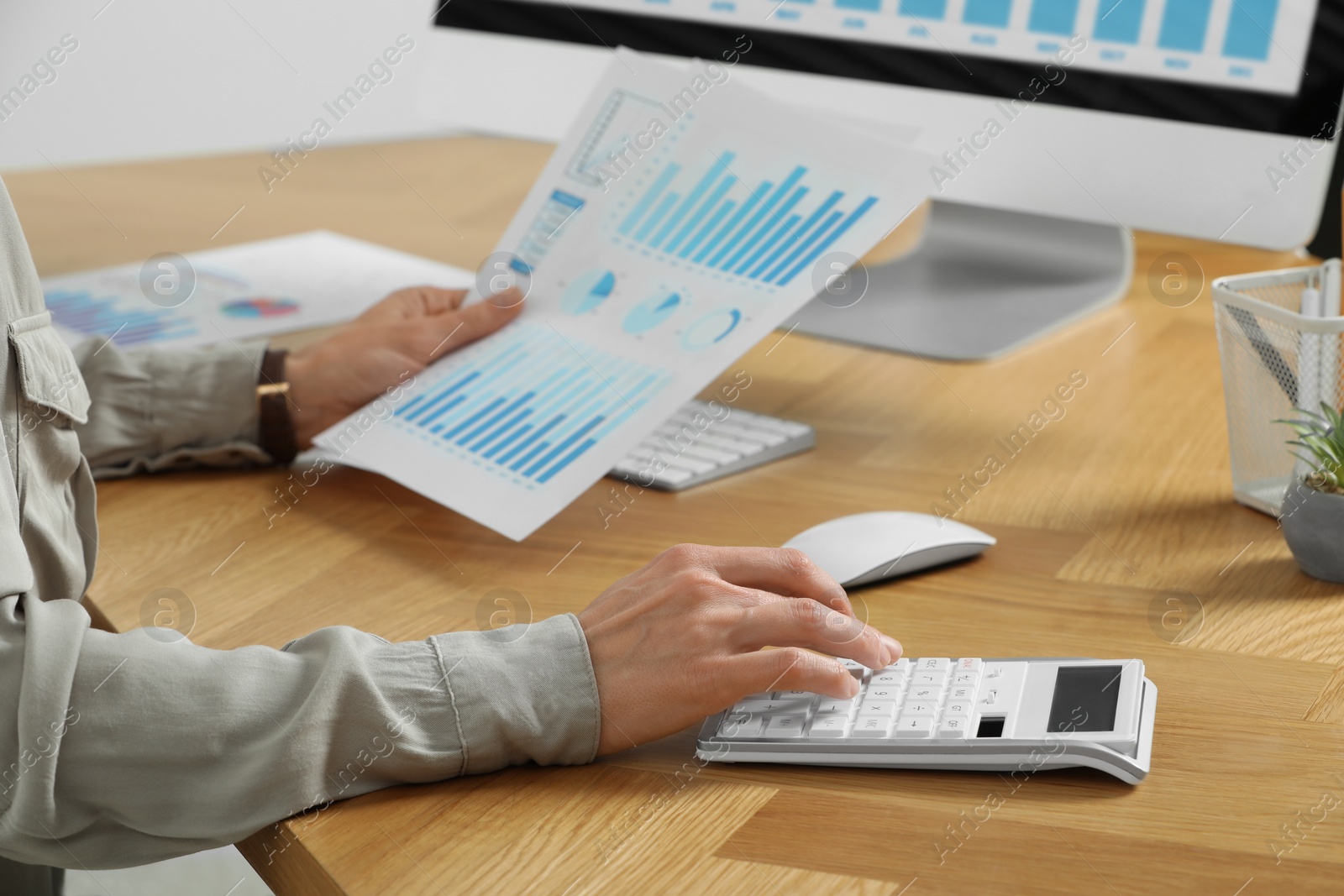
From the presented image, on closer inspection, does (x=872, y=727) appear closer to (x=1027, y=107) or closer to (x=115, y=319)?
(x=1027, y=107)

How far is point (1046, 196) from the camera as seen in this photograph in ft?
3.17

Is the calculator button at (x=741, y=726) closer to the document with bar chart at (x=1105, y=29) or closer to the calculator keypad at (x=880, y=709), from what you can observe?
the calculator keypad at (x=880, y=709)

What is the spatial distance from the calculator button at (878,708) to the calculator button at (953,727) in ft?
0.07

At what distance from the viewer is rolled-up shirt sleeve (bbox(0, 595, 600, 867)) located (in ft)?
1.63

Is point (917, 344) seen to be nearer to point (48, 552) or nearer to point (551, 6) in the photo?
point (551, 6)

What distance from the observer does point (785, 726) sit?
0.53 meters

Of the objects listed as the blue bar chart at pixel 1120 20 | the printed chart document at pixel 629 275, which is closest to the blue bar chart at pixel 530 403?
the printed chart document at pixel 629 275

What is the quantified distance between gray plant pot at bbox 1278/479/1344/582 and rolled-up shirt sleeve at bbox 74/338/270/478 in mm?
651

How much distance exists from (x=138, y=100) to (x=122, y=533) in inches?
68.5

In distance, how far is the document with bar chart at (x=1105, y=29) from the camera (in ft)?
2.84

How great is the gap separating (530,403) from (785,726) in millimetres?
355

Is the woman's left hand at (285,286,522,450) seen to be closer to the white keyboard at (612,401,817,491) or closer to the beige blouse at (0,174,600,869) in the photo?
the white keyboard at (612,401,817,491)

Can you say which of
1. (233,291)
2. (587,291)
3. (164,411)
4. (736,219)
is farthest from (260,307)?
(736,219)

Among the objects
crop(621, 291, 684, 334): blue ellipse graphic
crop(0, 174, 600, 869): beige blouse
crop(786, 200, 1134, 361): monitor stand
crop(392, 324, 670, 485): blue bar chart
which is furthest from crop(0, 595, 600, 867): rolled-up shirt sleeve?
crop(786, 200, 1134, 361): monitor stand
